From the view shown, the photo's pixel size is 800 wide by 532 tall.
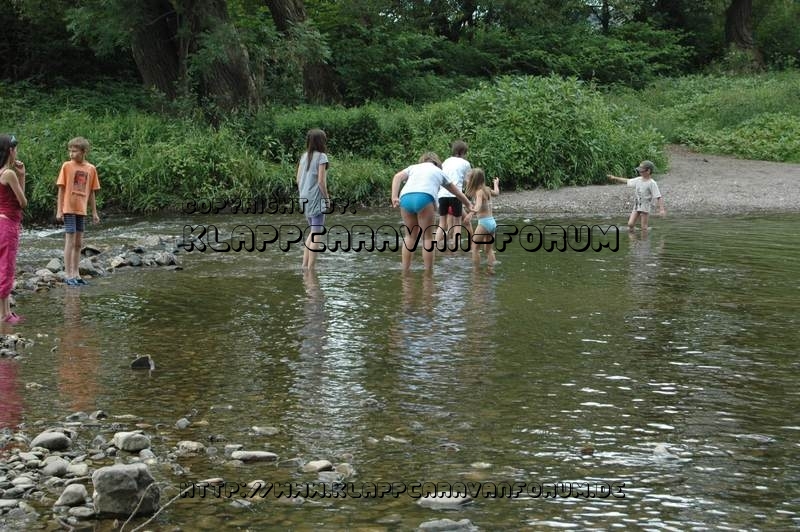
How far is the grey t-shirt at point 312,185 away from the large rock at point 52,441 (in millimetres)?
7806

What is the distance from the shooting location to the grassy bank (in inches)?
869

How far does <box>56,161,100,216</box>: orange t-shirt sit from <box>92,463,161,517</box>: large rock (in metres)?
8.43

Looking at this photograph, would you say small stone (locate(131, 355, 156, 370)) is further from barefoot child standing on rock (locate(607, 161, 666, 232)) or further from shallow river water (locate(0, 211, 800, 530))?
barefoot child standing on rock (locate(607, 161, 666, 232))

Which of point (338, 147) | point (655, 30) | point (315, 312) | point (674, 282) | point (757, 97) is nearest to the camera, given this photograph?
point (315, 312)

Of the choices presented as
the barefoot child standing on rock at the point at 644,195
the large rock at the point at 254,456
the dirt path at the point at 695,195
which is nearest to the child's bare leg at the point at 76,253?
the large rock at the point at 254,456

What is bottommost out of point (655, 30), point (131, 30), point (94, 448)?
point (94, 448)

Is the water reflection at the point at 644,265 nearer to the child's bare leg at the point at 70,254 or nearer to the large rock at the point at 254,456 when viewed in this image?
the large rock at the point at 254,456

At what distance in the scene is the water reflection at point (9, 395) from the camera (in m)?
6.96

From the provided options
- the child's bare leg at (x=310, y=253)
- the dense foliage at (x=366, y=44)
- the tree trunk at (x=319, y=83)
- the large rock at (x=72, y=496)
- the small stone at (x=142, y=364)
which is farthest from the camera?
the tree trunk at (x=319, y=83)

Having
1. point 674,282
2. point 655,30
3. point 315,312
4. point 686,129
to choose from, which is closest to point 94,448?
point 315,312

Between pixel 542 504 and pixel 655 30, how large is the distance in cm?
4060

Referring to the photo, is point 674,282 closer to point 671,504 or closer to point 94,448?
point 671,504

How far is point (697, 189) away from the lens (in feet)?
78.5

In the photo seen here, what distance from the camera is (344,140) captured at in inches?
1009
